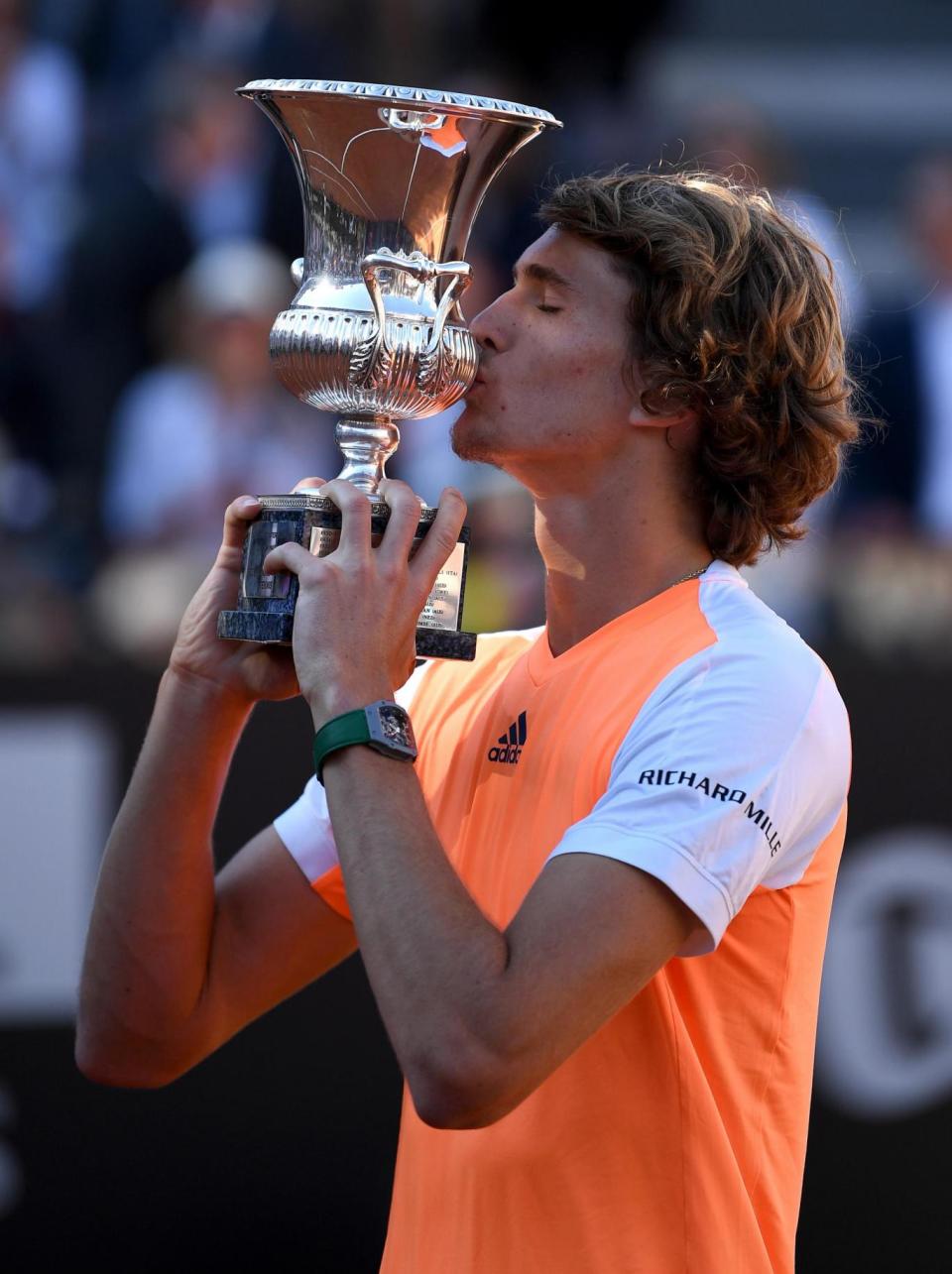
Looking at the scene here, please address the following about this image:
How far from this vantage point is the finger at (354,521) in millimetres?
2307

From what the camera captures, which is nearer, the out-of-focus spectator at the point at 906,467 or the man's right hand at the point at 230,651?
the man's right hand at the point at 230,651

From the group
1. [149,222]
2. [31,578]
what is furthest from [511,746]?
[149,222]

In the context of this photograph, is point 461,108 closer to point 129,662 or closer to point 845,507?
point 129,662

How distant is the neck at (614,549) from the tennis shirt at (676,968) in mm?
95

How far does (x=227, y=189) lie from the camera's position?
6984mm

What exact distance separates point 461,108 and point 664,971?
118 centimetres

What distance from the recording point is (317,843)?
272 centimetres

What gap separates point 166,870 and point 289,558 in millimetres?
571

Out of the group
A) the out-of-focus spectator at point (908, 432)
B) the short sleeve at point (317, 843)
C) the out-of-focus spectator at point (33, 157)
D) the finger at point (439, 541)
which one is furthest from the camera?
the out-of-focus spectator at point (33, 157)

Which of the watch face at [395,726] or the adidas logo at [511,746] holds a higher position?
the watch face at [395,726]

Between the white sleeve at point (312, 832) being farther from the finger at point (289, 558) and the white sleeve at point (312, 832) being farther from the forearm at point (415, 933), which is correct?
the forearm at point (415, 933)

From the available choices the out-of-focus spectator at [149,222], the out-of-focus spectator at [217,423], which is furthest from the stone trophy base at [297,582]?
the out-of-focus spectator at [149,222]

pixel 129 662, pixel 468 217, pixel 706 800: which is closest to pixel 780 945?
pixel 706 800

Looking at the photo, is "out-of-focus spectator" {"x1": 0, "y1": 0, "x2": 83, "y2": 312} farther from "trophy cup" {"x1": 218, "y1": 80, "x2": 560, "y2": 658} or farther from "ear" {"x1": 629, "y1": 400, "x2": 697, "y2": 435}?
"ear" {"x1": 629, "y1": 400, "x2": 697, "y2": 435}
